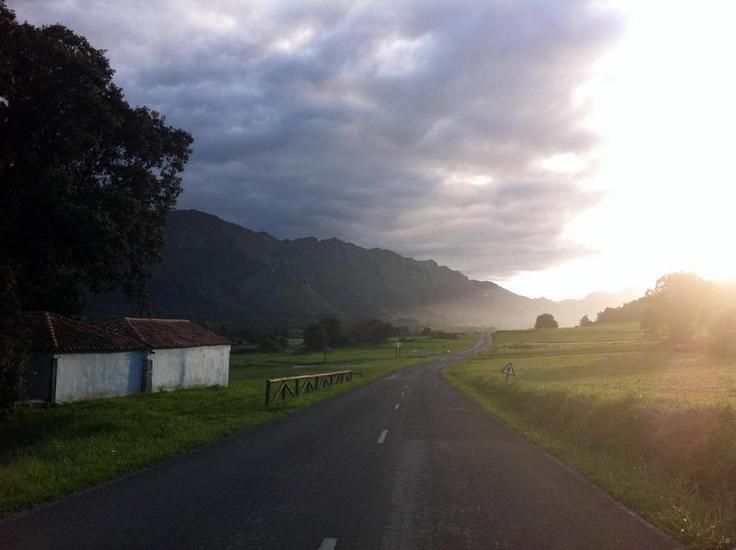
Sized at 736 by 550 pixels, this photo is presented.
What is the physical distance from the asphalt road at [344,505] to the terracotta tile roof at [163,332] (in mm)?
24068

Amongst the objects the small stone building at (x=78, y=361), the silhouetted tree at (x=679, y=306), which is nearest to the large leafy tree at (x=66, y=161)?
the small stone building at (x=78, y=361)

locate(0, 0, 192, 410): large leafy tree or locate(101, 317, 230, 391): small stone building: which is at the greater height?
locate(0, 0, 192, 410): large leafy tree

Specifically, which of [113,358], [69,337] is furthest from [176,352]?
[69,337]

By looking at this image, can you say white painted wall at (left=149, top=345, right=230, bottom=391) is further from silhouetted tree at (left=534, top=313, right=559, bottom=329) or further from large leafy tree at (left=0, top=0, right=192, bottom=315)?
silhouetted tree at (left=534, top=313, right=559, bottom=329)

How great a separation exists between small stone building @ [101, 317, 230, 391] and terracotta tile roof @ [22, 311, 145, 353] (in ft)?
4.63

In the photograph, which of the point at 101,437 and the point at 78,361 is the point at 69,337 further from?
the point at 101,437

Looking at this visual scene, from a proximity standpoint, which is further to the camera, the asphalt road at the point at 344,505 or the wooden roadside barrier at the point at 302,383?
the wooden roadside barrier at the point at 302,383

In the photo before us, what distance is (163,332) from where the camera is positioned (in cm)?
3950

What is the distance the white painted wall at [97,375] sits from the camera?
28.6m

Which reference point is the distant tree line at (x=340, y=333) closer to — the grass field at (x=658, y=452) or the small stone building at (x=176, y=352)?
the small stone building at (x=176, y=352)

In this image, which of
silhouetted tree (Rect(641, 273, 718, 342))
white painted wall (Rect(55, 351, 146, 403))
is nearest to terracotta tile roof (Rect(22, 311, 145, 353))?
white painted wall (Rect(55, 351, 146, 403))

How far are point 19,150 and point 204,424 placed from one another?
10050 millimetres

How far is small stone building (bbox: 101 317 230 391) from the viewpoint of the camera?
35.6 metres

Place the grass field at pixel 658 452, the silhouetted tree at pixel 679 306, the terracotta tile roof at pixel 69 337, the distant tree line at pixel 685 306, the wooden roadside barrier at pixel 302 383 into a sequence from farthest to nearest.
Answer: the silhouetted tree at pixel 679 306 → the distant tree line at pixel 685 306 → the terracotta tile roof at pixel 69 337 → the wooden roadside barrier at pixel 302 383 → the grass field at pixel 658 452
